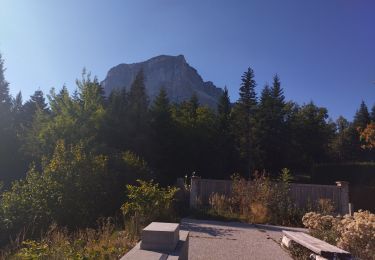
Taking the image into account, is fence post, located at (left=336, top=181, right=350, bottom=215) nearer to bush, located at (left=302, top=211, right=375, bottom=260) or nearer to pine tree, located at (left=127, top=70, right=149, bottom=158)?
bush, located at (left=302, top=211, right=375, bottom=260)

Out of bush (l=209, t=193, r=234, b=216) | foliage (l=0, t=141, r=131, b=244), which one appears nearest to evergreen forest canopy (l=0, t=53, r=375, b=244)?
foliage (l=0, t=141, r=131, b=244)

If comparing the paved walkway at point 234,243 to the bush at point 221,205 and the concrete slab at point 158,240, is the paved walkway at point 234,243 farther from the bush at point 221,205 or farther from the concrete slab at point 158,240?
the bush at point 221,205

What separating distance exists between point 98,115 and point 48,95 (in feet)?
13.8

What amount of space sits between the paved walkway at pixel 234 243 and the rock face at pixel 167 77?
107 m

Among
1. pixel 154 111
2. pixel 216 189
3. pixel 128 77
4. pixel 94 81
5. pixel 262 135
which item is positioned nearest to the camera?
pixel 216 189

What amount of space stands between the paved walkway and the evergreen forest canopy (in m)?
3.01

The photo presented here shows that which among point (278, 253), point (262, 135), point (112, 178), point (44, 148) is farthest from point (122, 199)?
point (262, 135)

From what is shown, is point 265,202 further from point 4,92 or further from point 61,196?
point 4,92

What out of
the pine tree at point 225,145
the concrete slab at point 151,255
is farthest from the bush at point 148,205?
the pine tree at point 225,145

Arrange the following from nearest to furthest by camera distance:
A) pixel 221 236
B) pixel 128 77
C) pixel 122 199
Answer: pixel 221 236 → pixel 122 199 → pixel 128 77

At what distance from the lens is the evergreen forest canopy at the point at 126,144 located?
10.1 metres

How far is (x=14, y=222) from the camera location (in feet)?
30.2

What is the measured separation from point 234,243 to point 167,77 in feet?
383

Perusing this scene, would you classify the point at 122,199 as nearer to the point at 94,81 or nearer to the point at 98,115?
the point at 98,115
